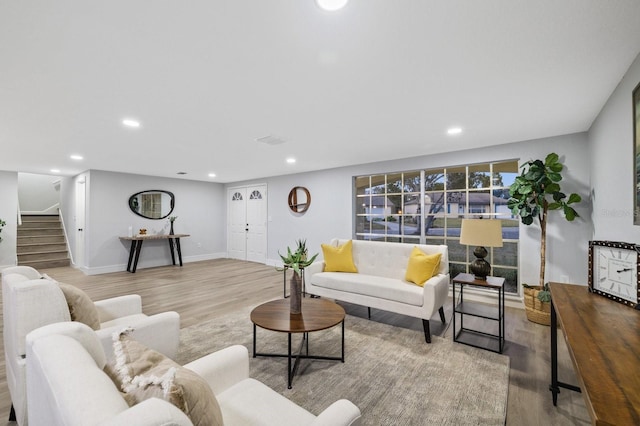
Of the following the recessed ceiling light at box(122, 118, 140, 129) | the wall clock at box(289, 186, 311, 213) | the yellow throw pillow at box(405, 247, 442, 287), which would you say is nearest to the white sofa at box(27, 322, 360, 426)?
the yellow throw pillow at box(405, 247, 442, 287)

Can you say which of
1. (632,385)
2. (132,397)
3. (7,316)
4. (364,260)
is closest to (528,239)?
(364,260)

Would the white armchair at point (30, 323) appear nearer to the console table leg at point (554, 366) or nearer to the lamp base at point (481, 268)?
the console table leg at point (554, 366)

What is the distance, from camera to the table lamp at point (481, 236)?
2.80 meters

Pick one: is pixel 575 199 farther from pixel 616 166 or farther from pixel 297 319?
pixel 297 319

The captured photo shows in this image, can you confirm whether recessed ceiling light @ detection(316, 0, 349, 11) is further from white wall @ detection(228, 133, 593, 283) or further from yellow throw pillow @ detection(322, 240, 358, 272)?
white wall @ detection(228, 133, 593, 283)

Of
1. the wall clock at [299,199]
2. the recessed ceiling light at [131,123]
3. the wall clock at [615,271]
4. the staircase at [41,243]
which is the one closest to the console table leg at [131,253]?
the staircase at [41,243]

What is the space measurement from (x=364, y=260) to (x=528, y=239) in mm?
2171

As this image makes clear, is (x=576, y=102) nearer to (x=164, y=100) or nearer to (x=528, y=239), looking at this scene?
(x=528, y=239)

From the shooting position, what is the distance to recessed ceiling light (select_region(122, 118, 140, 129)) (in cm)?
299

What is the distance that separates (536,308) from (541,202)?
1227 mm

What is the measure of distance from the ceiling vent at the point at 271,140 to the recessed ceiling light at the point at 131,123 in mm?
1351

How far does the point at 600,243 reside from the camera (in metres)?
1.81

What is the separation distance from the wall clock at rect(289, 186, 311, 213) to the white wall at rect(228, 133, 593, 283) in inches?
4.6

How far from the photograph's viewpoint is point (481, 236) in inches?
112
